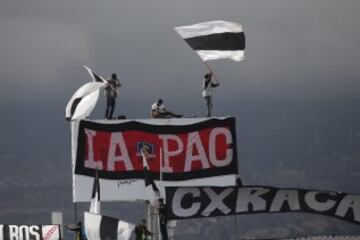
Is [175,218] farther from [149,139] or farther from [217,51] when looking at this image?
[217,51]

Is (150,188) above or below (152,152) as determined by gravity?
below

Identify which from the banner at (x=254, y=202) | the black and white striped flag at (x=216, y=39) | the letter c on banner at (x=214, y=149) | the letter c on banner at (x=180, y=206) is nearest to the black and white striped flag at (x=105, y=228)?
the banner at (x=254, y=202)

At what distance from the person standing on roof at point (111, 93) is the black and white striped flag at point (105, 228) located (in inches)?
346

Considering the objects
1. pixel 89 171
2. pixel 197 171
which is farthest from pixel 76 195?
pixel 197 171

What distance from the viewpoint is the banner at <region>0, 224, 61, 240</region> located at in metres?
71.8

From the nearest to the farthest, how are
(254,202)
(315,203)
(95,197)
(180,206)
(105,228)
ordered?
(105,228) → (180,206) → (254,202) → (315,203) → (95,197)

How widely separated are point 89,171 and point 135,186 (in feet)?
7.42

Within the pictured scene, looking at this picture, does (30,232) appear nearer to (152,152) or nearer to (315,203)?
(152,152)

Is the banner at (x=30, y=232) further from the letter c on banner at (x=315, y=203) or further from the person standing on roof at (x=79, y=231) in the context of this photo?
the letter c on banner at (x=315, y=203)

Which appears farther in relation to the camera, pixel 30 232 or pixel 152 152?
pixel 30 232

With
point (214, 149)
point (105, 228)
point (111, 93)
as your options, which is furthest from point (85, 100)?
point (105, 228)

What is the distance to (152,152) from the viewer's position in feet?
215

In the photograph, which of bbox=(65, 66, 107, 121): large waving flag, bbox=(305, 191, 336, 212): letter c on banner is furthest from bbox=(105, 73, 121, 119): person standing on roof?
bbox=(305, 191, 336, 212): letter c on banner

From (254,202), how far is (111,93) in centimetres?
1077
